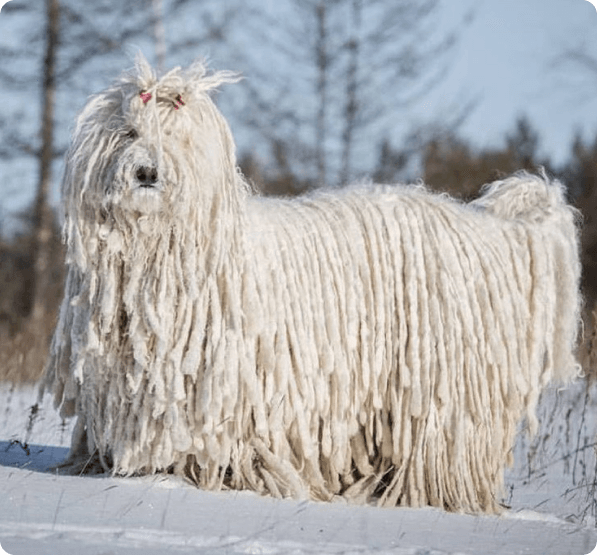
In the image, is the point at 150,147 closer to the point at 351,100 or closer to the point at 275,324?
the point at 275,324

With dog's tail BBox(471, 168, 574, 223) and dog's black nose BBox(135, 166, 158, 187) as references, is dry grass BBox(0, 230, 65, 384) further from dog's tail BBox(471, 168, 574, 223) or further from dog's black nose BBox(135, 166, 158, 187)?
dog's tail BBox(471, 168, 574, 223)

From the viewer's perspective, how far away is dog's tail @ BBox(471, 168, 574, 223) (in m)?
5.44

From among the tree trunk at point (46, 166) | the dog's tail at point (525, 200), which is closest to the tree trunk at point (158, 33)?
the tree trunk at point (46, 166)

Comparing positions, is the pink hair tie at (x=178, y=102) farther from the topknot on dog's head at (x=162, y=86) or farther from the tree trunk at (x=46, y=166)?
the tree trunk at (x=46, y=166)

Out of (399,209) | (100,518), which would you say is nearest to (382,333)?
(399,209)

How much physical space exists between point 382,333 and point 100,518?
65.8 inches

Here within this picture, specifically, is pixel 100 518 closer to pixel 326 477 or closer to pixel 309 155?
pixel 326 477

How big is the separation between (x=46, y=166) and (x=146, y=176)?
27.0 feet

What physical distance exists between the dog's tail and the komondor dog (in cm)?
22

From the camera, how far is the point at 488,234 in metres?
5.23

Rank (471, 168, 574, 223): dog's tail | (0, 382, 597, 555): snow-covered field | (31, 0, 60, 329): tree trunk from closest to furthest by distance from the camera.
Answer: (0, 382, 597, 555): snow-covered field, (471, 168, 574, 223): dog's tail, (31, 0, 60, 329): tree trunk

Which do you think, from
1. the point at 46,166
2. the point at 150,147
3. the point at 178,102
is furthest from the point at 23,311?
the point at 150,147

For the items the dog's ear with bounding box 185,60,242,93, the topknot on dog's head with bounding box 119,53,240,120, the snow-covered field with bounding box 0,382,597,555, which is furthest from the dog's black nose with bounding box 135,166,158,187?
the snow-covered field with bounding box 0,382,597,555

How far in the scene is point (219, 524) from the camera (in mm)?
3652
